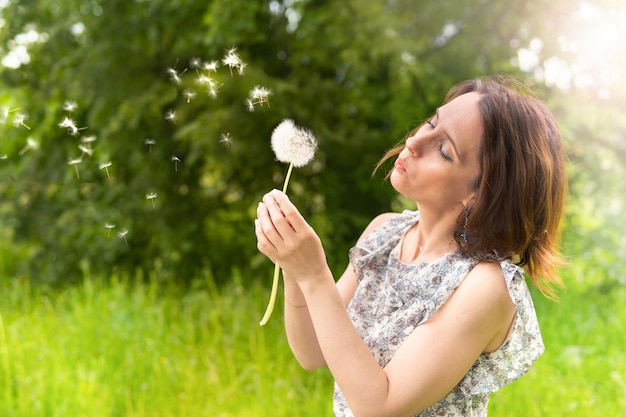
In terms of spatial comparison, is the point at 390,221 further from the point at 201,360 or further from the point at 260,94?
the point at 201,360

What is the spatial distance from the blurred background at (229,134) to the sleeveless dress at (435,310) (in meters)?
1.76

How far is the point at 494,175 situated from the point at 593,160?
3297 millimetres

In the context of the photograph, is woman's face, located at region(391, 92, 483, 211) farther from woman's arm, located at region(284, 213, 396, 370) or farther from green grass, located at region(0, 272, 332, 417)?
green grass, located at region(0, 272, 332, 417)

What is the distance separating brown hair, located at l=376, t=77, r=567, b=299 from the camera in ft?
4.53

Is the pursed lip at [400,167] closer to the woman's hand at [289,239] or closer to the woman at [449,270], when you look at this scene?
the woman at [449,270]

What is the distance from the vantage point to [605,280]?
4.11 metres

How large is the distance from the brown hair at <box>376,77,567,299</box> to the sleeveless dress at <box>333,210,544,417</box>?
6 cm

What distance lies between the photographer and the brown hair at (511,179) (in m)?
1.38

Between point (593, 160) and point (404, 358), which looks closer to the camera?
point (404, 358)

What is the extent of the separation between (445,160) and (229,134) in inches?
89.0

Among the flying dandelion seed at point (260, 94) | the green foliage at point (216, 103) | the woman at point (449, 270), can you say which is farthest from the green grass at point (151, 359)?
the woman at point (449, 270)

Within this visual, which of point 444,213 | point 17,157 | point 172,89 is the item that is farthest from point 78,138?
point 444,213

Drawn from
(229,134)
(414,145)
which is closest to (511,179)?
(414,145)

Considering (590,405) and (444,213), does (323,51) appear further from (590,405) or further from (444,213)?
(444,213)
